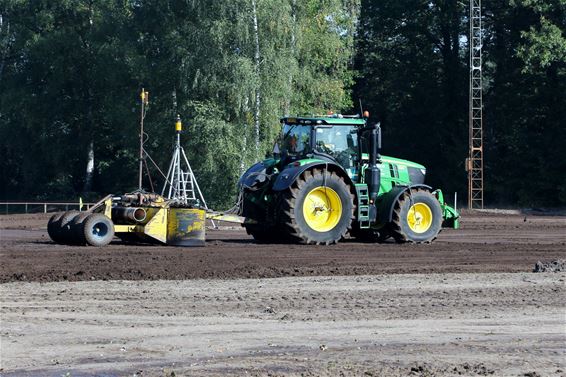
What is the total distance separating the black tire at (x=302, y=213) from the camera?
20.3 meters

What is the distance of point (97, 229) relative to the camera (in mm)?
19781

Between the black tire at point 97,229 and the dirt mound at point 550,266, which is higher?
the black tire at point 97,229

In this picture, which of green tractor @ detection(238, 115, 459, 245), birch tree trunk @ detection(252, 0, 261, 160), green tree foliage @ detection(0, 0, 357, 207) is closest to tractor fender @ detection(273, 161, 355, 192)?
green tractor @ detection(238, 115, 459, 245)

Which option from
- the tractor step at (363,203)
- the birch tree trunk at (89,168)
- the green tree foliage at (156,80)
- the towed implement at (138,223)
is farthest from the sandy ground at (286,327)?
the birch tree trunk at (89,168)

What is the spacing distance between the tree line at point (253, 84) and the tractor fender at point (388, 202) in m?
18.9

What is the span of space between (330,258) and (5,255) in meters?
5.45

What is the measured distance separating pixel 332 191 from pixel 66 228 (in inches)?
196

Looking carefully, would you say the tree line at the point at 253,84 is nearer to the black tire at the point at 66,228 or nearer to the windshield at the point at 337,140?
the windshield at the point at 337,140

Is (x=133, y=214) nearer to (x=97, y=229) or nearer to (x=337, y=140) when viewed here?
(x=97, y=229)

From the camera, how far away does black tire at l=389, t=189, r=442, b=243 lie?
21031 mm

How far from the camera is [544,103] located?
159 ft

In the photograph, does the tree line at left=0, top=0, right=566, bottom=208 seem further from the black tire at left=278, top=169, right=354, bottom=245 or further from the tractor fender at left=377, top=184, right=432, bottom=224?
the black tire at left=278, top=169, right=354, bottom=245

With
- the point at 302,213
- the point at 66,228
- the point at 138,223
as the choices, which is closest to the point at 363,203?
the point at 302,213

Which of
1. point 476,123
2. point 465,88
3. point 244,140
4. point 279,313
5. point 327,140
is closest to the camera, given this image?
point 279,313
